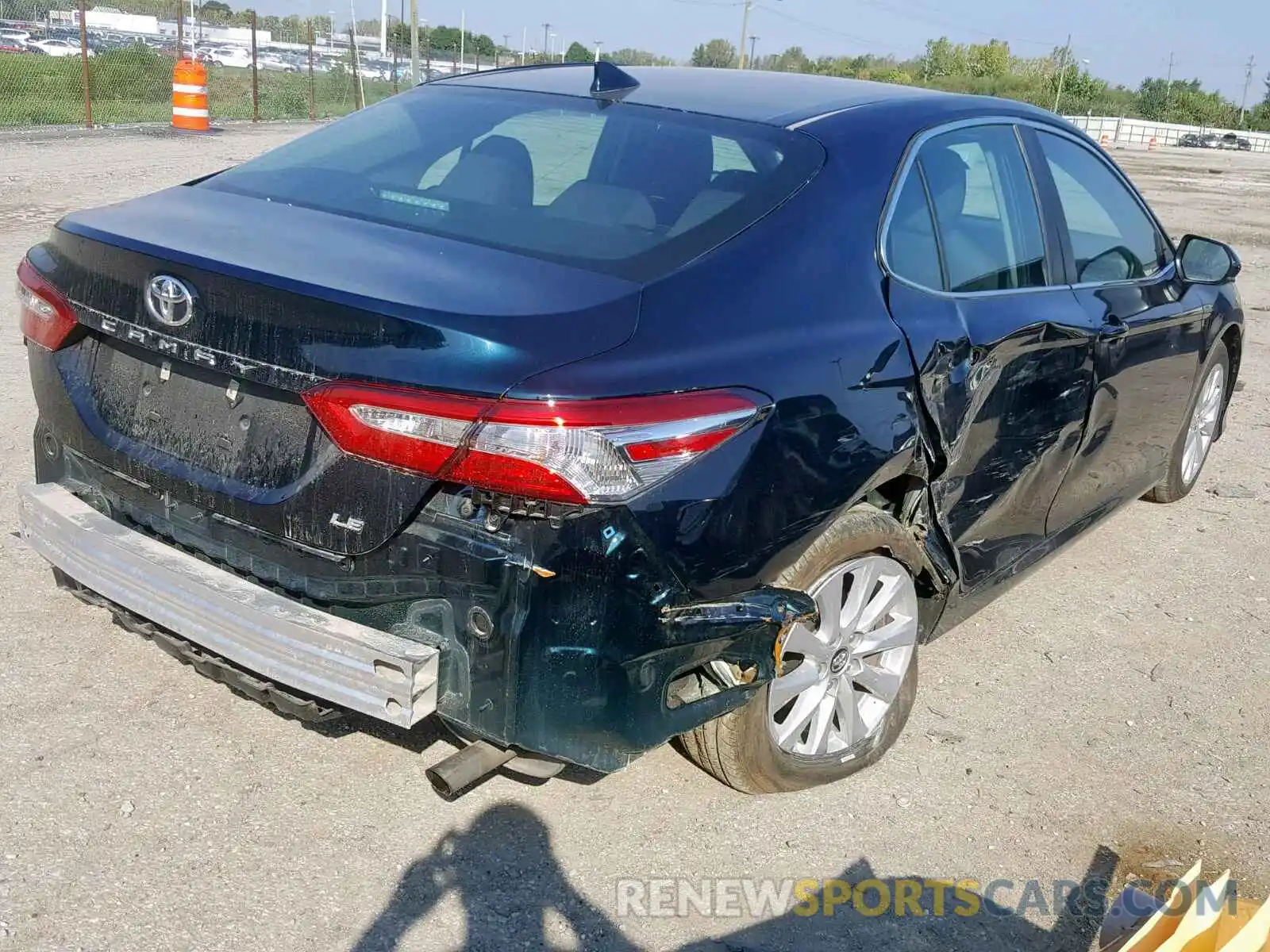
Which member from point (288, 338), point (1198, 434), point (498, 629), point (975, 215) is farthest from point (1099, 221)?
point (288, 338)

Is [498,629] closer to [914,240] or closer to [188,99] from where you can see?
[914,240]

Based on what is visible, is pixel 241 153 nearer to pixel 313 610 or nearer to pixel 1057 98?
pixel 313 610

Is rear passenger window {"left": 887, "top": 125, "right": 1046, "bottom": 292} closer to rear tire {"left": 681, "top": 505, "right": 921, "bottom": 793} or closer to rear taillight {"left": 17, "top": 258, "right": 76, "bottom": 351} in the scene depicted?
rear tire {"left": 681, "top": 505, "right": 921, "bottom": 793}

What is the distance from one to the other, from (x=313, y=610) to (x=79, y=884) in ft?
2.57

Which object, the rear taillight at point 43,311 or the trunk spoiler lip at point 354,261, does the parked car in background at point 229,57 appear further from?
the trunk spoiler lip at point 354,261

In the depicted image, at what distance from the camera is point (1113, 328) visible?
3.96 metres

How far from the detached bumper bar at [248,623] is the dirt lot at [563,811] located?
19.0 inches

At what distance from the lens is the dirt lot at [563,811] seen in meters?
2.62

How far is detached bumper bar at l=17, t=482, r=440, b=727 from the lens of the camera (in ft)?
7.96

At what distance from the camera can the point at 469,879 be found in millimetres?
2738

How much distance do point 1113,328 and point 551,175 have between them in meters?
1.92

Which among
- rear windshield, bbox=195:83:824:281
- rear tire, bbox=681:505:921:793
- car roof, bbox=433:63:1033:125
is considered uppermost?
car roof, bbox=433:63:1033:125

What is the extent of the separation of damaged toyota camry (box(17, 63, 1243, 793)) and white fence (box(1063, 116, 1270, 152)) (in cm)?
6201

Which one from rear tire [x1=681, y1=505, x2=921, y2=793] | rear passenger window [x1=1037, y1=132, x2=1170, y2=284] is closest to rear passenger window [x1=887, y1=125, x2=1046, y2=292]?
rear passenger window [x1=1037, y1=132, x2=1170, y2=284]
